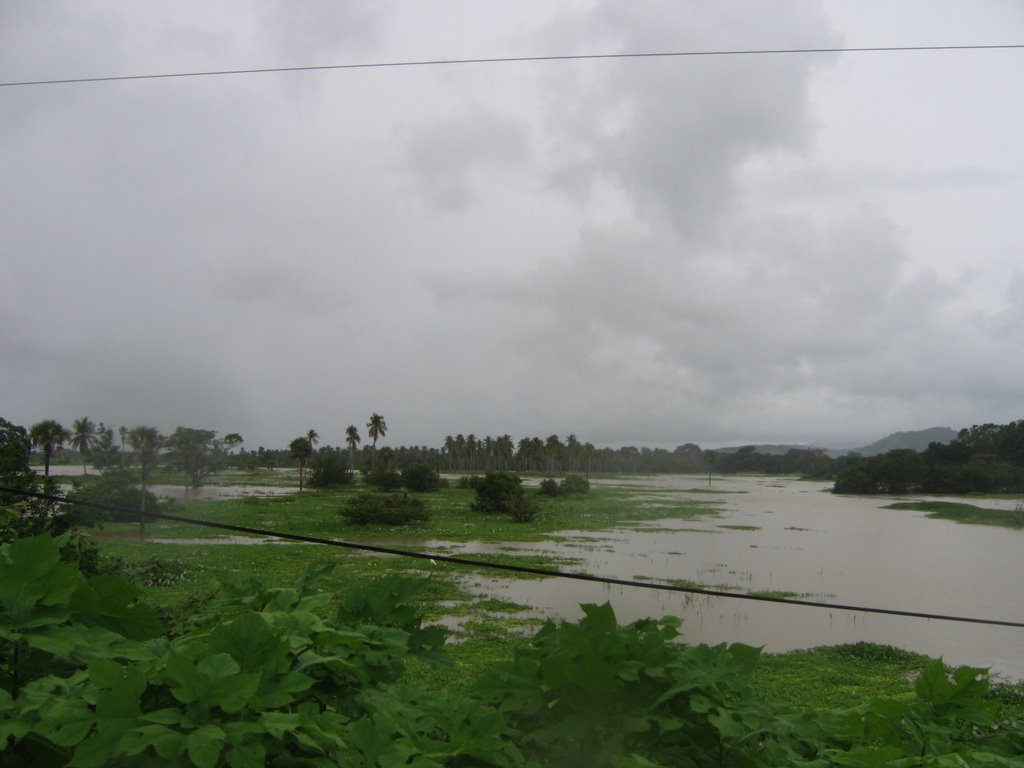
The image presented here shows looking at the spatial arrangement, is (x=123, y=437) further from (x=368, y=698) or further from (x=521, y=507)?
(x=368, y=698)

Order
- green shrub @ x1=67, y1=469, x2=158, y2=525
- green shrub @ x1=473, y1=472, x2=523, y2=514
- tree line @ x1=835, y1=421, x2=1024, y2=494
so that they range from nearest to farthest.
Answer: green shrub @ x1=67, y1=469, x2=158, y2=525 → tree line @ x1=835, y1=421, x2=1024, y2=494 → green shrub @ x1=473, y1=472, x2=523, y2=514

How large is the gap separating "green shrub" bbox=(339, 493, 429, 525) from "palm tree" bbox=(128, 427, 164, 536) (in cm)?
185

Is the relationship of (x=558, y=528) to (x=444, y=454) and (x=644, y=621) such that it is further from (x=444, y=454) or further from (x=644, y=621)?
(x=644, y=621)

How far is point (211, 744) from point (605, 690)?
505 mm

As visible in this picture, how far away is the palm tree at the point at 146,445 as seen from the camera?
14.7 feet

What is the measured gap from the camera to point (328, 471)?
6199mm

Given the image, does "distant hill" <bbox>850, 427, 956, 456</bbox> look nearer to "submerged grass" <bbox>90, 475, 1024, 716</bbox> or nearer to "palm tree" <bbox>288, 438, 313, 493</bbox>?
"submerged grass" <bbox>90, 475, 1024, 716</bbox>

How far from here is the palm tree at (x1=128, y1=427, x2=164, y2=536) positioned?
448 centimetres

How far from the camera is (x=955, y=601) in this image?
6.29 meters

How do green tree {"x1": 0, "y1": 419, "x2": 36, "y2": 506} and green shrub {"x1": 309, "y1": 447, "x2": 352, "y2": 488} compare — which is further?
green shrub {"x1": 309, "y1": 447, "x2": 352, "y2": 488}

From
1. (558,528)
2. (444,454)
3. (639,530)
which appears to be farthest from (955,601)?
(444,454)

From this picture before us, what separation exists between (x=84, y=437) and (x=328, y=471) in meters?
2.15

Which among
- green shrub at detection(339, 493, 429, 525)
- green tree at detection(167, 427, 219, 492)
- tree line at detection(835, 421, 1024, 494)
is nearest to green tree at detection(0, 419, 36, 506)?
green tree at detection(167, 427, 219, 492)

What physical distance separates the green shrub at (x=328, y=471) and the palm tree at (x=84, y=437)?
189cm
